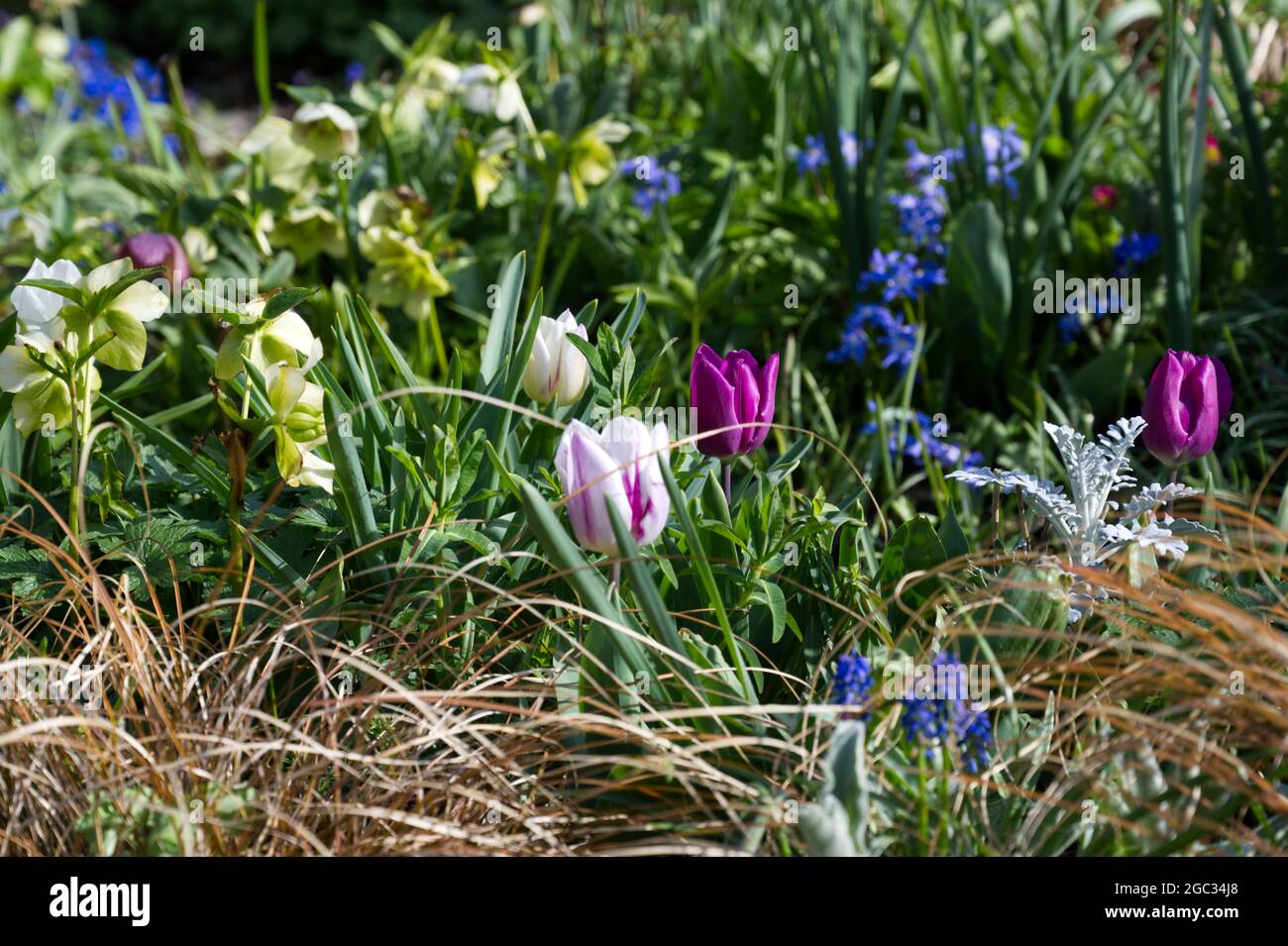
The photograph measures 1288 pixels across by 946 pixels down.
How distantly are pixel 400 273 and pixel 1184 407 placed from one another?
1332 millimetres

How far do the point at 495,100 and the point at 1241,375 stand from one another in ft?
5.02

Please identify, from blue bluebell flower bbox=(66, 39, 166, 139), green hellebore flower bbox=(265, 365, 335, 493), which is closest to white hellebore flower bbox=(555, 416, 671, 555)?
green hellebore flower bbox=(265, 365, 335, 493)

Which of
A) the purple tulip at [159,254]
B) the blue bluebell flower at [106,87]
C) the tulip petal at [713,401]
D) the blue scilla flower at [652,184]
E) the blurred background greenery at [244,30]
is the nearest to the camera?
the tulip petal at [713,401]

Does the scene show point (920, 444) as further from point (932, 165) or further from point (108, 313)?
point (108, 313)

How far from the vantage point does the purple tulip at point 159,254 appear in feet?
7.26

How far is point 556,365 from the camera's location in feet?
5.32

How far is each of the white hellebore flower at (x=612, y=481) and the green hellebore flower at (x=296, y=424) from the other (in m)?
0.34

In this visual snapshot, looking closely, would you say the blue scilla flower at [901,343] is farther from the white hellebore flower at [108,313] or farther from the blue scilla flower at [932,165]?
the white hellebore flower at [108,313]

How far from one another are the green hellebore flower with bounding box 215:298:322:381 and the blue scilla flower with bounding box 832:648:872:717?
2.33ft

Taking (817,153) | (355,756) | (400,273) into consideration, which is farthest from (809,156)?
(355,756)

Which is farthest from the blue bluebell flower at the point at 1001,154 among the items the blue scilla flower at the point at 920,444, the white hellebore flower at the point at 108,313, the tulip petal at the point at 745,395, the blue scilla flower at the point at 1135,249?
the white hellebore flower at the point at 108,313

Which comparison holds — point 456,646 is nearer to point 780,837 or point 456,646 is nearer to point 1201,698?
point 780,837

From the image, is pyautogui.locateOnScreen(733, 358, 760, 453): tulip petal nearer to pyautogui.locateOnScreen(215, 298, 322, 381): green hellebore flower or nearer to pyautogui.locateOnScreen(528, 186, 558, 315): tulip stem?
pyautogui.locateOnScreen(215, 298, 322, 381): green hellebore flower
